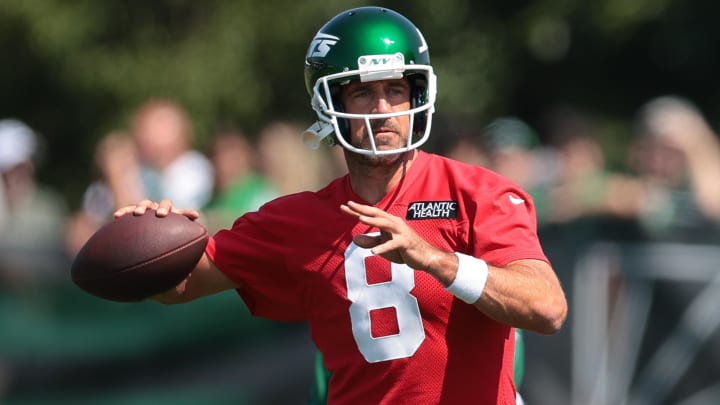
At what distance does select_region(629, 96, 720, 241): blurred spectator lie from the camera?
768 cm

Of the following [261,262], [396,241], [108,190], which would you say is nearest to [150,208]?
[261,262]

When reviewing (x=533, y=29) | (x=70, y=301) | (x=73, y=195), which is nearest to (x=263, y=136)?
(x=70, y=301)

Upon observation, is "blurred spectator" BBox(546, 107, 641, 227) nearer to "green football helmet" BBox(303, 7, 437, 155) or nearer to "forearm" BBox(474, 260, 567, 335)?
"green football helmet" BBox(303, 7, 437, 155)

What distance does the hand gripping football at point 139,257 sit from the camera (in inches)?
188

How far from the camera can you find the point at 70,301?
8.05 metres

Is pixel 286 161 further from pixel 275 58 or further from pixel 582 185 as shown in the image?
pixel 275 58

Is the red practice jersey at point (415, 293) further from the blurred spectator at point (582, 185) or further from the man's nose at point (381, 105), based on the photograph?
the blurred spectator at point (582, 185)

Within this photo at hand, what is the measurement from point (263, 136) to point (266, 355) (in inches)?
72.0

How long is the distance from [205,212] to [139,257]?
12.4ft

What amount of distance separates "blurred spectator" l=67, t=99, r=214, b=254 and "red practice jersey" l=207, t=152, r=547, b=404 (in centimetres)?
383

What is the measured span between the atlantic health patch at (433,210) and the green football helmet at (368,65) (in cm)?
20

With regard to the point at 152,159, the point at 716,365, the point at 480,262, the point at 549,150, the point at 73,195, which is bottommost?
the point at 73,195

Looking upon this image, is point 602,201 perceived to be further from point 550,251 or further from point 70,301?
point 70,301

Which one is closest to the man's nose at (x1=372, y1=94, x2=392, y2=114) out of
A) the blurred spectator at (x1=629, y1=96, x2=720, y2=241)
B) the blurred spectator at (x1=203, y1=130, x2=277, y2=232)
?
the blurred spectator at (x1=629, y1=96, x2=720, y2=241)
